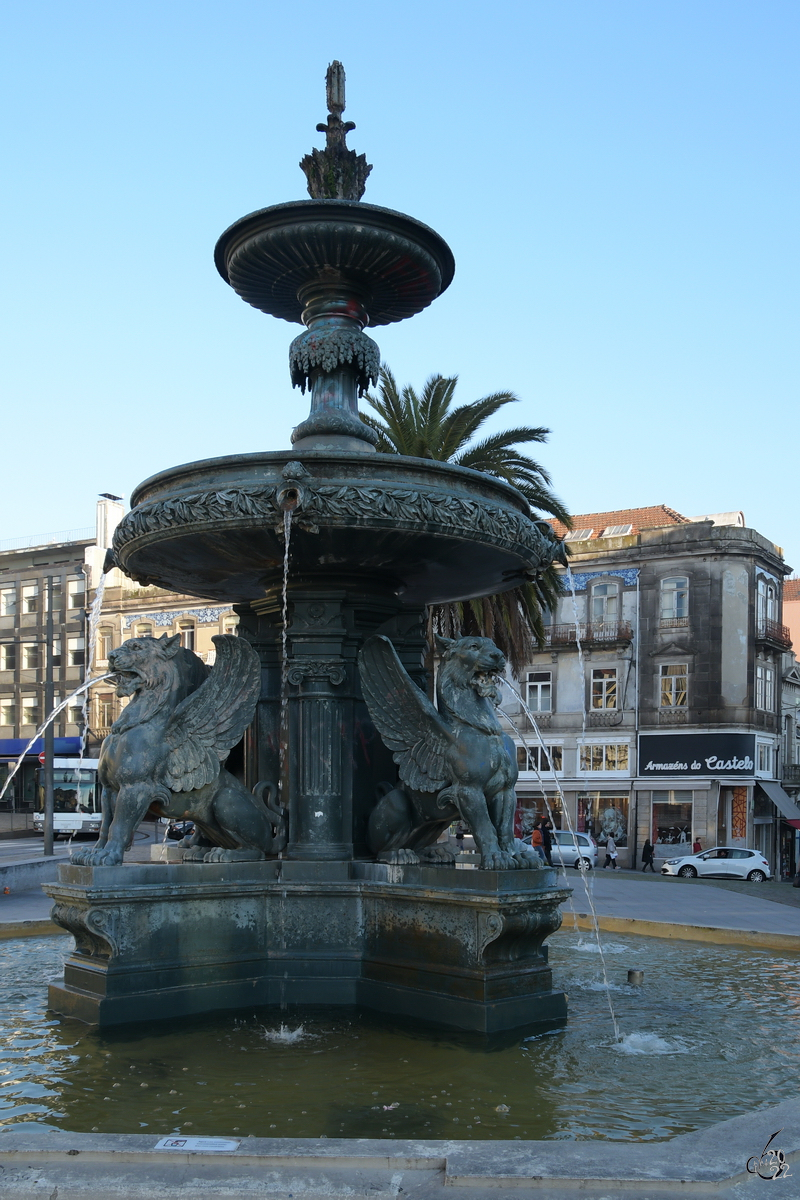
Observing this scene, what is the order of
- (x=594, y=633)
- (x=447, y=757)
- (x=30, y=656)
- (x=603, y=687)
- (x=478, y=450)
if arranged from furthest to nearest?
(x=30, y=656)
(x=603, y=687)
(x=594, y=633)
(x=478, y=450)
(x=447, y=757)

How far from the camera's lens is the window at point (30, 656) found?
56.0 meters

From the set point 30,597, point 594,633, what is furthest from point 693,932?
point 30,597

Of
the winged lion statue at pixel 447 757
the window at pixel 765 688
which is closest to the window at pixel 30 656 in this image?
the window at pixel 765 688

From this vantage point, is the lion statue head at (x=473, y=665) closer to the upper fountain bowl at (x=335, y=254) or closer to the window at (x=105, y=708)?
the upper fountain bowl at (x=335, y=254)

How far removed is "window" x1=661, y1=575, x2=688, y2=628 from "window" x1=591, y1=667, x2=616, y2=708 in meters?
2.94

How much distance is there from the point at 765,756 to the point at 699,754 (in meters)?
3.20

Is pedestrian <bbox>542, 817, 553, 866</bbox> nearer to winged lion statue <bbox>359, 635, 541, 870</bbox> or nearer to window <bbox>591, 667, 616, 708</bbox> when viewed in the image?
window <bbox>591, 667, 616, 708</bbox>

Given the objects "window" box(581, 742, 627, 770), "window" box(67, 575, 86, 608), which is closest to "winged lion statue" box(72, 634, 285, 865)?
"window" box(581, 742, 627, 770)

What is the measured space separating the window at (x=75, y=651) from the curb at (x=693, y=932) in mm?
45401

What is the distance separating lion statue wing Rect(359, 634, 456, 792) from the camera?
7020 millimetres

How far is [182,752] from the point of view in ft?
23.4

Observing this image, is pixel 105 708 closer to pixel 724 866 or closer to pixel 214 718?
pixel 724 866

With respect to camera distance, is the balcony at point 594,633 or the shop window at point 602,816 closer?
the shop window at point 602,816

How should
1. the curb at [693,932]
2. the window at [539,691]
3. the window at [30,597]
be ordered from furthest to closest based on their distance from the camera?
the window at [30,597]
the window at [539,691]
the curb at [693,932]
